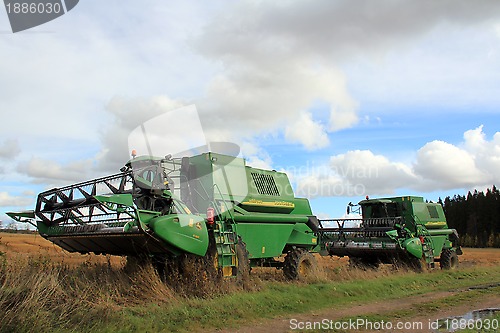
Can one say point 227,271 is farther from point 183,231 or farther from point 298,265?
point 298,265

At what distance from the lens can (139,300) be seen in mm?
9836

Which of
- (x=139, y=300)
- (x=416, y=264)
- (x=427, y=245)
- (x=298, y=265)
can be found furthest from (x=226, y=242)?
(x=427, y=245)

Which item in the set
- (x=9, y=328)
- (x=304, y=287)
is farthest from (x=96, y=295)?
(x=304, y=287)

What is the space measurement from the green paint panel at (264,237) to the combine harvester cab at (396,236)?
471cm

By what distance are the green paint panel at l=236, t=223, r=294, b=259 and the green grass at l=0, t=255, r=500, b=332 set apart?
1070 mm

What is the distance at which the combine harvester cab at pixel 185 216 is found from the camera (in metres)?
10.3

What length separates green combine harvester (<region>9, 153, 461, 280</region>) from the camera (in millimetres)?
10336

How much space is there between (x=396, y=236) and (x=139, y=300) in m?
11.7

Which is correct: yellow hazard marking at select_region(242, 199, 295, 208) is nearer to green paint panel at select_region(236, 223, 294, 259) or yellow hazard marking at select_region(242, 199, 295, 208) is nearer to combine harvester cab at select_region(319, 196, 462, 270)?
green paint panel at select_region(236, 223, 294, 259)

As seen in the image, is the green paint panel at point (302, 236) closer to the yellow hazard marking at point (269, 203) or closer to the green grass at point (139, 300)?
the yellow hazard marking at point (269, 203)

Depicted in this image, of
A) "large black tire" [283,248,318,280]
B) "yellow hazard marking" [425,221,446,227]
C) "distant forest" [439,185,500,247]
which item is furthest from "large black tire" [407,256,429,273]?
"distant forest" [439,185,500,247]

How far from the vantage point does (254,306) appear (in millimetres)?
10211

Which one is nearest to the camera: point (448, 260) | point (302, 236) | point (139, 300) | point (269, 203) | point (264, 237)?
point (139, 300)

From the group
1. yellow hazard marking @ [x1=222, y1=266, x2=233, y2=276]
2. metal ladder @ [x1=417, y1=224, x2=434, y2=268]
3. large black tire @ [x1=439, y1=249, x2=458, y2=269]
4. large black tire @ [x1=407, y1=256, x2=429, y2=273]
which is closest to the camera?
yellow hazard marking @ [x1=222, y1=266, x2=233, y2=276]
